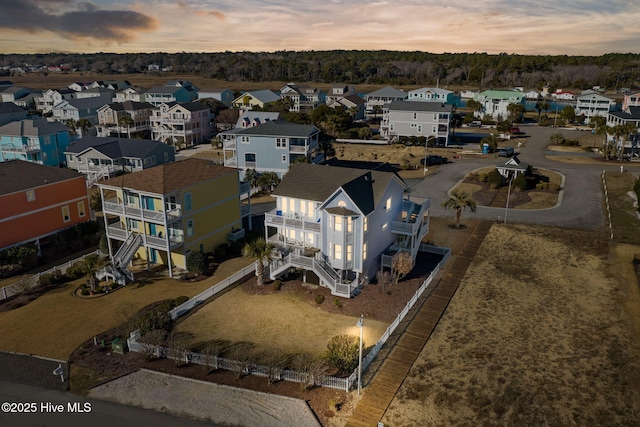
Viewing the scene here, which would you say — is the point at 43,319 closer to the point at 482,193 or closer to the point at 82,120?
the point at 482,193

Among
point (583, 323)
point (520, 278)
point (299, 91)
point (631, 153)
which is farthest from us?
point (299, 91)

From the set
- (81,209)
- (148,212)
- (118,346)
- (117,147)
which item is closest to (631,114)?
(148,212)

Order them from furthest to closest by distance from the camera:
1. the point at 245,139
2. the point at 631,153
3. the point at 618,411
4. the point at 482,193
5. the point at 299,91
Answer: the point at 299,91
the point at 631,153
the point at 245,139
the point at 482,193
the point at 618,411

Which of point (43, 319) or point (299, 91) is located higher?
point (299, 91)

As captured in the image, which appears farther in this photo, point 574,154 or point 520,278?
point 574,154

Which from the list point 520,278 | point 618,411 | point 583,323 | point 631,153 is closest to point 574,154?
point 631,153

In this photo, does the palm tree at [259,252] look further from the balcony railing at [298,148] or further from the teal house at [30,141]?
the teal house at [30,141]

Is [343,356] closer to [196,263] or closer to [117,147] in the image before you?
[196,263]

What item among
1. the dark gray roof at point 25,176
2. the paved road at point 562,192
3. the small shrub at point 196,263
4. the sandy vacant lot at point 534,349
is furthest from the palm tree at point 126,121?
the sandy vacant lot at point 534,349
